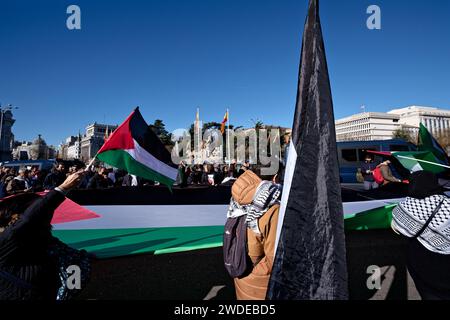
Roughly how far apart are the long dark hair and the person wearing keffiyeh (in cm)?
159

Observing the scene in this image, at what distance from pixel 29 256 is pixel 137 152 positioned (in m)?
2.22

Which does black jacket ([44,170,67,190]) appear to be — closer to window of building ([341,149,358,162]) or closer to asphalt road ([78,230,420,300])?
asphalt road ([78,230,420,300])

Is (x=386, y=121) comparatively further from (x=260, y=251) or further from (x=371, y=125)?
(x=260, y=251)

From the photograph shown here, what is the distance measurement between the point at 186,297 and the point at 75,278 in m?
1.91

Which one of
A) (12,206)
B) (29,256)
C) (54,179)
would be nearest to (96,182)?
(54,179)

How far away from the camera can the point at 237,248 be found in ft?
6.91

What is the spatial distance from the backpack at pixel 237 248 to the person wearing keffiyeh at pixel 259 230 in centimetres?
4

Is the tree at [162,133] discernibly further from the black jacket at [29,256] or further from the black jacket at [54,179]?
the black jacket at [29,256]

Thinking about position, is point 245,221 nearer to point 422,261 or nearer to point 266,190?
point 266,190

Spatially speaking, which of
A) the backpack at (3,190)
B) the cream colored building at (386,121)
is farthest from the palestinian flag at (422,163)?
the cream colored building at (386,121)

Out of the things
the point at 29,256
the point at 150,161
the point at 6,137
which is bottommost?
the point at 29,256

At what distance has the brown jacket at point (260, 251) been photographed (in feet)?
6.52

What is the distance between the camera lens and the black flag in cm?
155
